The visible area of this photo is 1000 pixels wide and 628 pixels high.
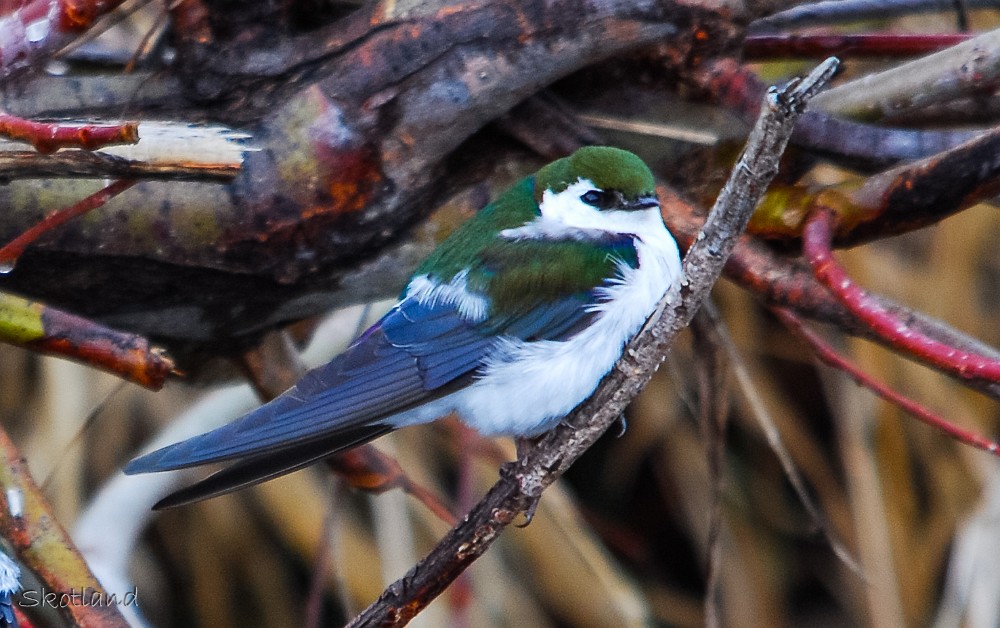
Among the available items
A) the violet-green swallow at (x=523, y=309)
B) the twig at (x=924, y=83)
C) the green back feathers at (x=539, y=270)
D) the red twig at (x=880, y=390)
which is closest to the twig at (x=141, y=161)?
the violet-green swallow at (x=523, y=309)

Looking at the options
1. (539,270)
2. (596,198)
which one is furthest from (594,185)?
(539,270)

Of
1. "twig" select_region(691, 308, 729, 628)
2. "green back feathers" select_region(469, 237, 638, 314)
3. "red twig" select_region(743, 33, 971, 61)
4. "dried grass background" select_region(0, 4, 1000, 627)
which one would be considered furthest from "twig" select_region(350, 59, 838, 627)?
"dried grass background" select_region(0, 4, 1000, 627)

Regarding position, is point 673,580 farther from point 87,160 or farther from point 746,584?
point 87,160

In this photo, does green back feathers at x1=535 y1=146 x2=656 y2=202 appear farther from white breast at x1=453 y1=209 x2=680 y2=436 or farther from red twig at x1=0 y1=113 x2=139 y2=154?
red twig at x1=0 y1=113 x2=139 y2=154

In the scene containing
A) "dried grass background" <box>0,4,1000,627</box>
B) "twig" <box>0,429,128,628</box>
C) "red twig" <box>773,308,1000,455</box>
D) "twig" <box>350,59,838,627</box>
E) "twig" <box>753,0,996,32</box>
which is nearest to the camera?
"twig" <box>350,59,838,627</box>

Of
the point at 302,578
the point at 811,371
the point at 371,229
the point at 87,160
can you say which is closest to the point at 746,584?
the point at 811,371
